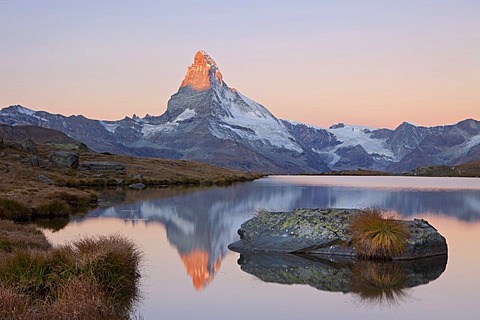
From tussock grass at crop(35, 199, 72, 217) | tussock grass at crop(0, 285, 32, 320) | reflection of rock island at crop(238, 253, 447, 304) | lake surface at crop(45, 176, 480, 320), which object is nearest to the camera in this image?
tussock grass at crop(0, 285, 32, 320)

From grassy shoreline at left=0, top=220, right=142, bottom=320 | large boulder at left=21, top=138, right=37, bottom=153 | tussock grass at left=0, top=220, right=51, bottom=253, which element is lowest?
tussock grass at left=0, top=220, right=51, bottom=253

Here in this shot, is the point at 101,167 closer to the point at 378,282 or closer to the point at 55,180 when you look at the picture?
the point at 55,180

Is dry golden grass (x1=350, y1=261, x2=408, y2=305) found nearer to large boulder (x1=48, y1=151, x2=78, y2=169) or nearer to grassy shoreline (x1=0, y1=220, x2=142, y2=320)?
grassy shoreline (x1=0, y1=220, x2=142, y2=320)

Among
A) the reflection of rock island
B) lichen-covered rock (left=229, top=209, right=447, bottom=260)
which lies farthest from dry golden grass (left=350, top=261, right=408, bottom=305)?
lichen-covered rock (left=229, top=209, right=447, bottom=260)

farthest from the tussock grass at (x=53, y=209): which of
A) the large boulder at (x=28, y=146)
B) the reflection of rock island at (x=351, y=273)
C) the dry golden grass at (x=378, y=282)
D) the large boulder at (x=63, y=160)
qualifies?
the large boulder at (x=28, y=146)

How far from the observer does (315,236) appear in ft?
89.7

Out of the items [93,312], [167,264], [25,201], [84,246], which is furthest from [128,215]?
[93,312]

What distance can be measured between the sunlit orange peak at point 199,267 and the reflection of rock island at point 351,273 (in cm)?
162

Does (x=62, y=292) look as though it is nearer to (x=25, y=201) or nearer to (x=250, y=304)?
(x=250, y=304)

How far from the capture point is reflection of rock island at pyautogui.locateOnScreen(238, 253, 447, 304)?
19.8m

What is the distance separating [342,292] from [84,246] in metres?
9.16

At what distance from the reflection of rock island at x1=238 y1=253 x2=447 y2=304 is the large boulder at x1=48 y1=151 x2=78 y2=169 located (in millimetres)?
83694

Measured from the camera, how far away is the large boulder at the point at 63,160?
103500 millimetres

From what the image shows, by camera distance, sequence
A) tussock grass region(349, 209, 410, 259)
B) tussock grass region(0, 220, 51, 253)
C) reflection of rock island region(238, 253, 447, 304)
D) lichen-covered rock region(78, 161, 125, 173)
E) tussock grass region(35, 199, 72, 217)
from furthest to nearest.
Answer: lichen-covered rock region(78, 161, 125, 173), tussock grass region(35, 199, 72, 217), tussock grass region(349, 209, 410, 259), tussock grass region(0, 220, 51, 253), reflection of rock island region(238, 253, 447, 304)
